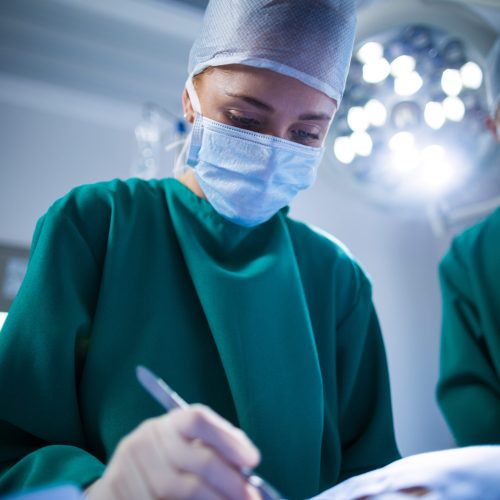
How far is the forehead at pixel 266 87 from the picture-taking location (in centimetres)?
103

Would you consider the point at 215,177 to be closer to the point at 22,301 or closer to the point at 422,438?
the point at 22,301

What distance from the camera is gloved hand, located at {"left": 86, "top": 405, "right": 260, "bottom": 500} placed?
51cm

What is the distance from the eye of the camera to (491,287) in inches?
58.7

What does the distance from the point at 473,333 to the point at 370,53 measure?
1.06 m

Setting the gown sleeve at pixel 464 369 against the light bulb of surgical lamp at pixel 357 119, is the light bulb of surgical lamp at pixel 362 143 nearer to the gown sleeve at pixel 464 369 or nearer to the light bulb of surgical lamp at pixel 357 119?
the light bulb of surgical lamp at pixel 357 119

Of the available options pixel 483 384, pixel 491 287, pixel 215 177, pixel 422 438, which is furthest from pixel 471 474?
pixel 422 438

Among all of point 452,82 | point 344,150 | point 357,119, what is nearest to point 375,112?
point 357,119

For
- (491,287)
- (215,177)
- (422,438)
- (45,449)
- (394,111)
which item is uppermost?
(394,111)

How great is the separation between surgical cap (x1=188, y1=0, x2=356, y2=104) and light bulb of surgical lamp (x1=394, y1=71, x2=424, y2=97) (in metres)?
0.88

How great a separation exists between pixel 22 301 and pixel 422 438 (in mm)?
2209

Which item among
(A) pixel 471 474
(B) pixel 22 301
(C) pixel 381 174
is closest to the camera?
(A) pixel 471 474

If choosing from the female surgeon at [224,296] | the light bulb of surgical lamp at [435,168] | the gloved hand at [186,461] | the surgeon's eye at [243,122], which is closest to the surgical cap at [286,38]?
the female surgeon at [224,296]

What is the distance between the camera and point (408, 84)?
75.0 inches

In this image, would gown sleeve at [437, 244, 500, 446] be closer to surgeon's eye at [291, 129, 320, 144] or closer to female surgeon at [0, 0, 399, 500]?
female surgeon at [0, 0, 399, 500]
